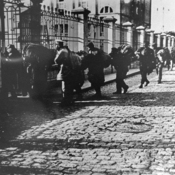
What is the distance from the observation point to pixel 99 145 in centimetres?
570

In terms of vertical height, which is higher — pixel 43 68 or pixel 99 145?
pixel 43 68

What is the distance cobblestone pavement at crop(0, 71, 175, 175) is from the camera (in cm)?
461

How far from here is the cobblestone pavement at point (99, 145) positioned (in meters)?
4.61

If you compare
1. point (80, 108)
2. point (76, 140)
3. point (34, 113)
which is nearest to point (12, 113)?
point (34, 113)

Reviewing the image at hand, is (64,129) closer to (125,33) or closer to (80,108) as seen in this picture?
(80,108)

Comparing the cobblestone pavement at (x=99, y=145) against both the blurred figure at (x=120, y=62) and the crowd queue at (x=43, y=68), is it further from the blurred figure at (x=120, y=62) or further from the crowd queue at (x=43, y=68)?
the blurred figure at (x=120, y=62)

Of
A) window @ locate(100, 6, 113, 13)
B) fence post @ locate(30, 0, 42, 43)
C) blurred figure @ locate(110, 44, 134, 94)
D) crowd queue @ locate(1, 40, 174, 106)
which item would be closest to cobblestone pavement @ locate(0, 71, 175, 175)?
crowd queue @ locate(1, 40, 174, 106)

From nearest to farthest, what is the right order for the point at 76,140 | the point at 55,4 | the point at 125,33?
the point at 76,140
the point at 125,33
the point at 55,4

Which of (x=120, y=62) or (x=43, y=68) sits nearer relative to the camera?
(x=43, y=68)

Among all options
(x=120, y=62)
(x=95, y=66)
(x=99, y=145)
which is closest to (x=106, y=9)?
(x=120, y=62)

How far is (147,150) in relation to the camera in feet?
17.7

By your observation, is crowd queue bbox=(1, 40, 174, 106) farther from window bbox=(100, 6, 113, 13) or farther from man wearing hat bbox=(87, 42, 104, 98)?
window bbox=(100, 6, 113, 13)

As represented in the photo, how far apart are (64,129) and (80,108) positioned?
8.42ft

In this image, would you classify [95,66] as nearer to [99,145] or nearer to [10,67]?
[10,67]
